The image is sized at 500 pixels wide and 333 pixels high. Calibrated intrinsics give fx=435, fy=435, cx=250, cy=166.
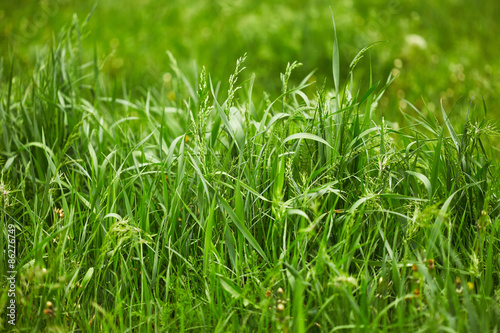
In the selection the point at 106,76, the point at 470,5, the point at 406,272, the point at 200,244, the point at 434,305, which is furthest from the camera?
the point at 470,5

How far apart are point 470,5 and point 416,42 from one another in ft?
5.67

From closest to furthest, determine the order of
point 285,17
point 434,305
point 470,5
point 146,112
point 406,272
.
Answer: point 434,305
point 406,272
point 146,112
point 285,17
point 470,5

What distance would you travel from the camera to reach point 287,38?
4441mm

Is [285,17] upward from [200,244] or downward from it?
upward

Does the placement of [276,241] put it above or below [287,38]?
below

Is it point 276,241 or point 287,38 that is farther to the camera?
point 287,38

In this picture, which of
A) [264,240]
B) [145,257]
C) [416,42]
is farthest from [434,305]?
[416,42]

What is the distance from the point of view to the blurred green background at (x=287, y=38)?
3.98 m

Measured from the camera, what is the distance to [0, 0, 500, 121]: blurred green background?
3.98 meters

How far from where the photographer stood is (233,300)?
1.48 m

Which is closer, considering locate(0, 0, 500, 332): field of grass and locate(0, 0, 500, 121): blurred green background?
locate(0, 0, 500, 332): field of grass

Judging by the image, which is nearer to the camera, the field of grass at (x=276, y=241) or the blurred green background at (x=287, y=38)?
the field of grass at (x=276, y=241)

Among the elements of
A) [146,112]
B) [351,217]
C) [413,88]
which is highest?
[146,112]

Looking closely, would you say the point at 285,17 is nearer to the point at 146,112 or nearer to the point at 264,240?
the point at 146,112
